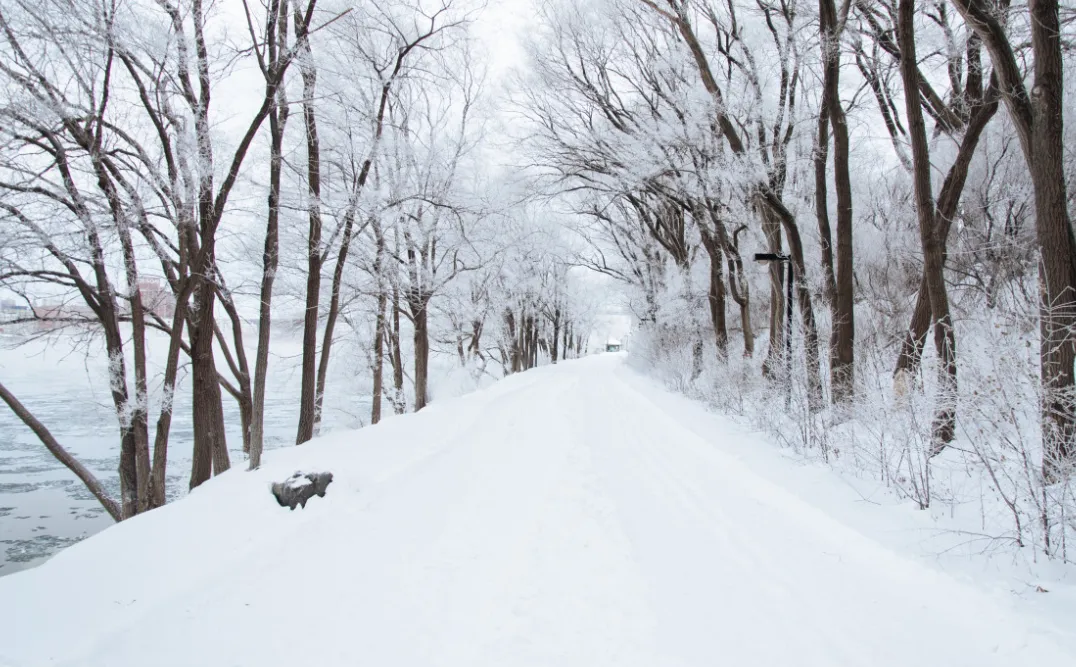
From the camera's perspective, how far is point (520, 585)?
332cm

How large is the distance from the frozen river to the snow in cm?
711

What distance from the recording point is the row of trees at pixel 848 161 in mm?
4418

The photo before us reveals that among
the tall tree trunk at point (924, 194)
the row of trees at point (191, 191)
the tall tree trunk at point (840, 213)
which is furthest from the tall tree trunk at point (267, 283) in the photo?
the tall tree trunk at point (924, 194)

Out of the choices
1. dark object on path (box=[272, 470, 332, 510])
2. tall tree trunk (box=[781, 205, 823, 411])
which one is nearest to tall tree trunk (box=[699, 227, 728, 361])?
tall tree trunk (box=[781, 205, 823, 411])

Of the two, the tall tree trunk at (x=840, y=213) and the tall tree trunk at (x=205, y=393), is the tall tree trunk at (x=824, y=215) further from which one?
the tall tree trunk at (x=205, y=393)

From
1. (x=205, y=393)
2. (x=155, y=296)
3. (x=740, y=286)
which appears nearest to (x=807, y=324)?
(x=740, y=286)

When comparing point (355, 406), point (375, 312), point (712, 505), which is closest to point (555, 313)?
point (355, 406)

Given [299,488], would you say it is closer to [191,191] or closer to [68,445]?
[191,191]

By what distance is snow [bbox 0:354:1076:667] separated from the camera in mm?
2674

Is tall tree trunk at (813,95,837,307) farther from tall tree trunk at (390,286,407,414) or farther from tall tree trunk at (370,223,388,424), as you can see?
tall tree trunk at (390,286,407,414)

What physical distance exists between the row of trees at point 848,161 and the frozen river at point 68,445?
1118 centimetres

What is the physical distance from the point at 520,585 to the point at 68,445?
72.5 ft

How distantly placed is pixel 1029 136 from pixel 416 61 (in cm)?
1108

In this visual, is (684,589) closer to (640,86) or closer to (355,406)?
(640,86)
